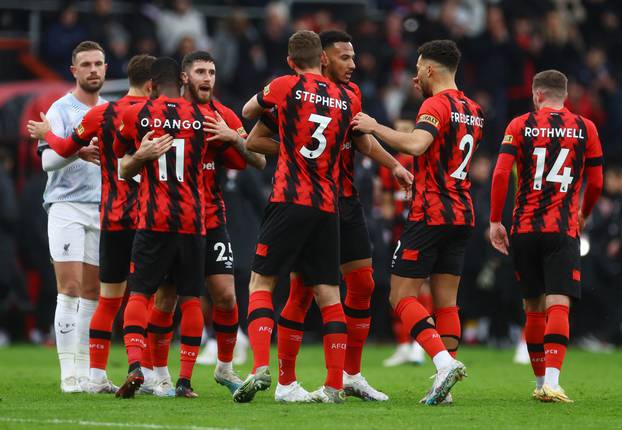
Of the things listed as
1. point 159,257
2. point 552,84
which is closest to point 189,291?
point 159,257

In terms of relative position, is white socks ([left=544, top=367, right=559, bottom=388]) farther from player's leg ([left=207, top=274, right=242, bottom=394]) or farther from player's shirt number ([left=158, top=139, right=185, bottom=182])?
player's shirt number ([left=158, top=139, right=185, bottom=182])

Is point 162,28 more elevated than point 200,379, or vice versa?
point 162,28

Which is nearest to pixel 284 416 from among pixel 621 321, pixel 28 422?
pixel 28 422

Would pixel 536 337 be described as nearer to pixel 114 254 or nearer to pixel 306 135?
pixel 306 135

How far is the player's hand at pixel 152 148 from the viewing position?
10.4 meters

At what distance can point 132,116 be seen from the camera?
34.8 ft

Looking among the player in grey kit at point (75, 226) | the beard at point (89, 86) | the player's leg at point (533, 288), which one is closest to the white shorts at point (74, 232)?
the player in grey kit at point (75, 226)

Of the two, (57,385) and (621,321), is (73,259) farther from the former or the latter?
(621,321)

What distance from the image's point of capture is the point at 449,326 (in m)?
11.0

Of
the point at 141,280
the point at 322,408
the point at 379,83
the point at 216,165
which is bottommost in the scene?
the point at 322,408

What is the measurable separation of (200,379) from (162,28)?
1063 centimetres

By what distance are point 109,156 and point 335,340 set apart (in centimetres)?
244

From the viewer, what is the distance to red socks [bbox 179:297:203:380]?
10852 millimetres

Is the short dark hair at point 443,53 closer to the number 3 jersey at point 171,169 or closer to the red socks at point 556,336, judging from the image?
the number 3 jersey at point 171,169
